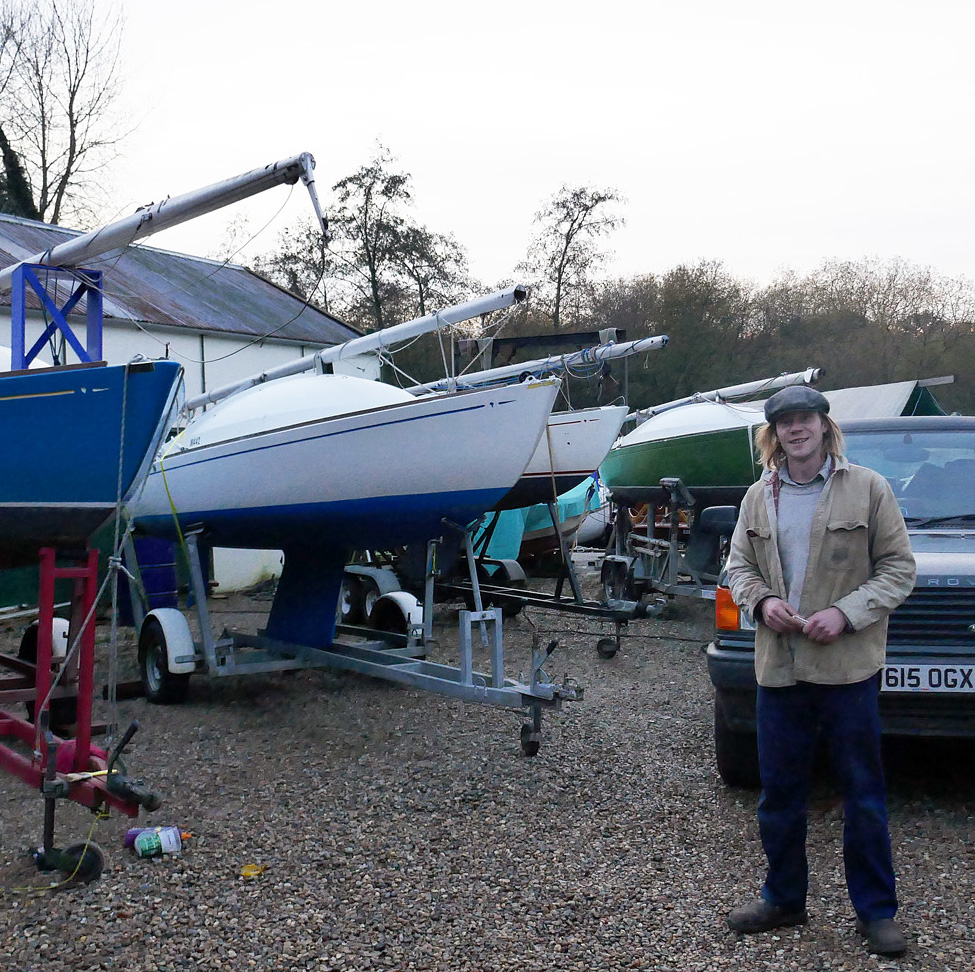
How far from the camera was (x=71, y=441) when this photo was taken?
13.8ft

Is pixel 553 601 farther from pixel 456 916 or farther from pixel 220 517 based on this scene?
pixel 456 916

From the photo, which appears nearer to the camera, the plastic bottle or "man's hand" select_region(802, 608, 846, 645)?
"man's hand" select_region(802, 608, 846, 645)

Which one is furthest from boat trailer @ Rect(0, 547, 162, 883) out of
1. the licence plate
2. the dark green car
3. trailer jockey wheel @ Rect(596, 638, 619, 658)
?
trailer jockey wheel @ Rect(596, 638, 619, 658)

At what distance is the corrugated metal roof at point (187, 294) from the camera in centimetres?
1661

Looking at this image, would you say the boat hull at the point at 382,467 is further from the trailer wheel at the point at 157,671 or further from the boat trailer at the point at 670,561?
the boat trailer at the point at 670,561

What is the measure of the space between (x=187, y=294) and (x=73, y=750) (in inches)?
651

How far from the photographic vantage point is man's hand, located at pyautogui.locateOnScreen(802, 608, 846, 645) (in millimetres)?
2854

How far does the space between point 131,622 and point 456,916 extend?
7872 mm

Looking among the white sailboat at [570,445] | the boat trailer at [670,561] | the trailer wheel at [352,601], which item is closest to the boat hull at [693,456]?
the boat trailer at [670,561]

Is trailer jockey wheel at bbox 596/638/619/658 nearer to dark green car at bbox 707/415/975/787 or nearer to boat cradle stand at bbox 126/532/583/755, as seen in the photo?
boat cradle stand at bbox 126/532/583/755

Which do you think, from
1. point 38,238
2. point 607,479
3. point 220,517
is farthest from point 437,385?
point 38,238

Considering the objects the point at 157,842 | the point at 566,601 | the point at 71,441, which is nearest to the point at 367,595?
the point at 566,601

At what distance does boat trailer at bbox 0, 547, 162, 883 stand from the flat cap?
2540 millimetres

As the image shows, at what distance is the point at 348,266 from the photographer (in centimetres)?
2905
